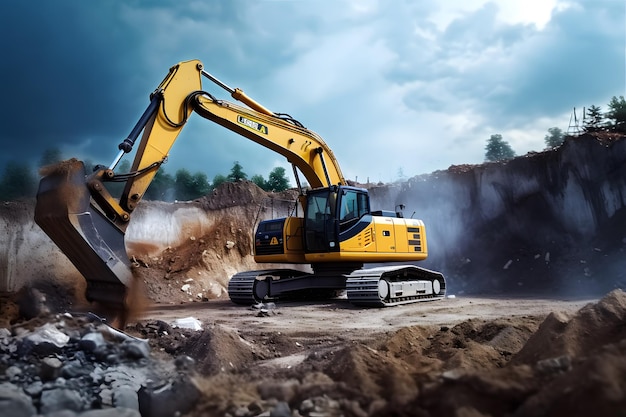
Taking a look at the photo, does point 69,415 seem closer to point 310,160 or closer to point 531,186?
point 310,160

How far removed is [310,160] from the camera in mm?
11594

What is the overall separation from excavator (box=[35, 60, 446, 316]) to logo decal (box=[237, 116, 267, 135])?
0.02m

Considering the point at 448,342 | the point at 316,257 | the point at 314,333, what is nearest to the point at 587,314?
the point at 448,342

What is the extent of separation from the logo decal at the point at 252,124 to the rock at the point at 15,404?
751 centimetres

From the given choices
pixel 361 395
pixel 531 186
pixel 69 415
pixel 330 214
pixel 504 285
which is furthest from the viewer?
pixel 531 186

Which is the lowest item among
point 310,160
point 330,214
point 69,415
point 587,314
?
point 69,415

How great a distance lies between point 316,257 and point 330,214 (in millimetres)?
1080

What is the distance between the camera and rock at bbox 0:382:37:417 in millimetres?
3152

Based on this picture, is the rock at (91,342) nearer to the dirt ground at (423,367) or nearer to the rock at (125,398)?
the rock at (125,398)

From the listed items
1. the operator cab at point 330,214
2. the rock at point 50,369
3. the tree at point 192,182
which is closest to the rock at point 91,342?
the rock at point 50,369

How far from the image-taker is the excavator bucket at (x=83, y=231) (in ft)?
20.2

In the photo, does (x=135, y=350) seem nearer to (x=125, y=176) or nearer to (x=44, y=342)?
(x=44, y=342)

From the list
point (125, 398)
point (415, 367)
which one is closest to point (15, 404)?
point (125, 398)

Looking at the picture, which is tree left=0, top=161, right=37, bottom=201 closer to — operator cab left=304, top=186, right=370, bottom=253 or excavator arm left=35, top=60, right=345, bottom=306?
excavator arm left=35, top=60, right=345, bottom=306
